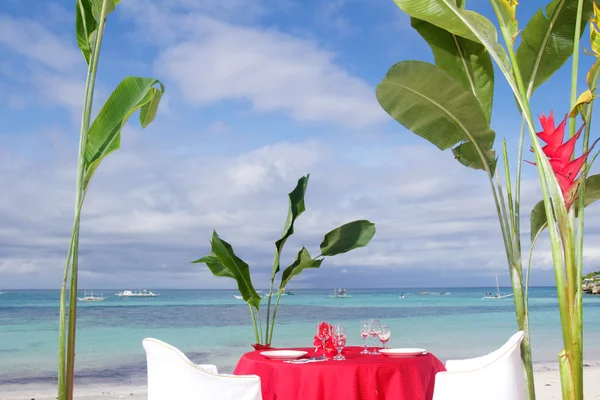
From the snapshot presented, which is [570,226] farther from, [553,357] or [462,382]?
[553,357]

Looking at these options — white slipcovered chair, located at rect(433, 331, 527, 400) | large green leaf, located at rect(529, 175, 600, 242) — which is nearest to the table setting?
white slipcovered chair, located at rect(433, 331, 527, 400)

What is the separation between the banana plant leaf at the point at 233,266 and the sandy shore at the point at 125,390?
2437 mm

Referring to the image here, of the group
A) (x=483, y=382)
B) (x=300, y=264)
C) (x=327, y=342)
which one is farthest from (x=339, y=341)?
(x=300, y=264)

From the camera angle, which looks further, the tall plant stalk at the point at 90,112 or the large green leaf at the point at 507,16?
the large green leaf at the point at 507,16

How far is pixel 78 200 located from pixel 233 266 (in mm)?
1830

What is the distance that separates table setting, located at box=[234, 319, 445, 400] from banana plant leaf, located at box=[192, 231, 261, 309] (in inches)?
60.4

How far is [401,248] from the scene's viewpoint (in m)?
21.8

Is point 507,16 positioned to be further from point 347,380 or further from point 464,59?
point 347,380

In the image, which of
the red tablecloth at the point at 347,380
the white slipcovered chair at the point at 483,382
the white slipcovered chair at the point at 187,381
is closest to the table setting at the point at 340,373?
the red tablecloth at the point at 347,380

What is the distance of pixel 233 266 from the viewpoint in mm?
4859

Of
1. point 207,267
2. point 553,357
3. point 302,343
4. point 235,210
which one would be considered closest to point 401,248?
point 235,210

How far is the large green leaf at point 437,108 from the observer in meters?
3.72

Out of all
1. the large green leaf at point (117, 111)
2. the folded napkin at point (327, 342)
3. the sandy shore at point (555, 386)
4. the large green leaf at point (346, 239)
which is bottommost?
the sandy shore at point (555, 386)

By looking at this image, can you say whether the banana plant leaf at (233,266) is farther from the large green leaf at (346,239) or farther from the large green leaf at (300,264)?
the large green leaf at (346,239)
